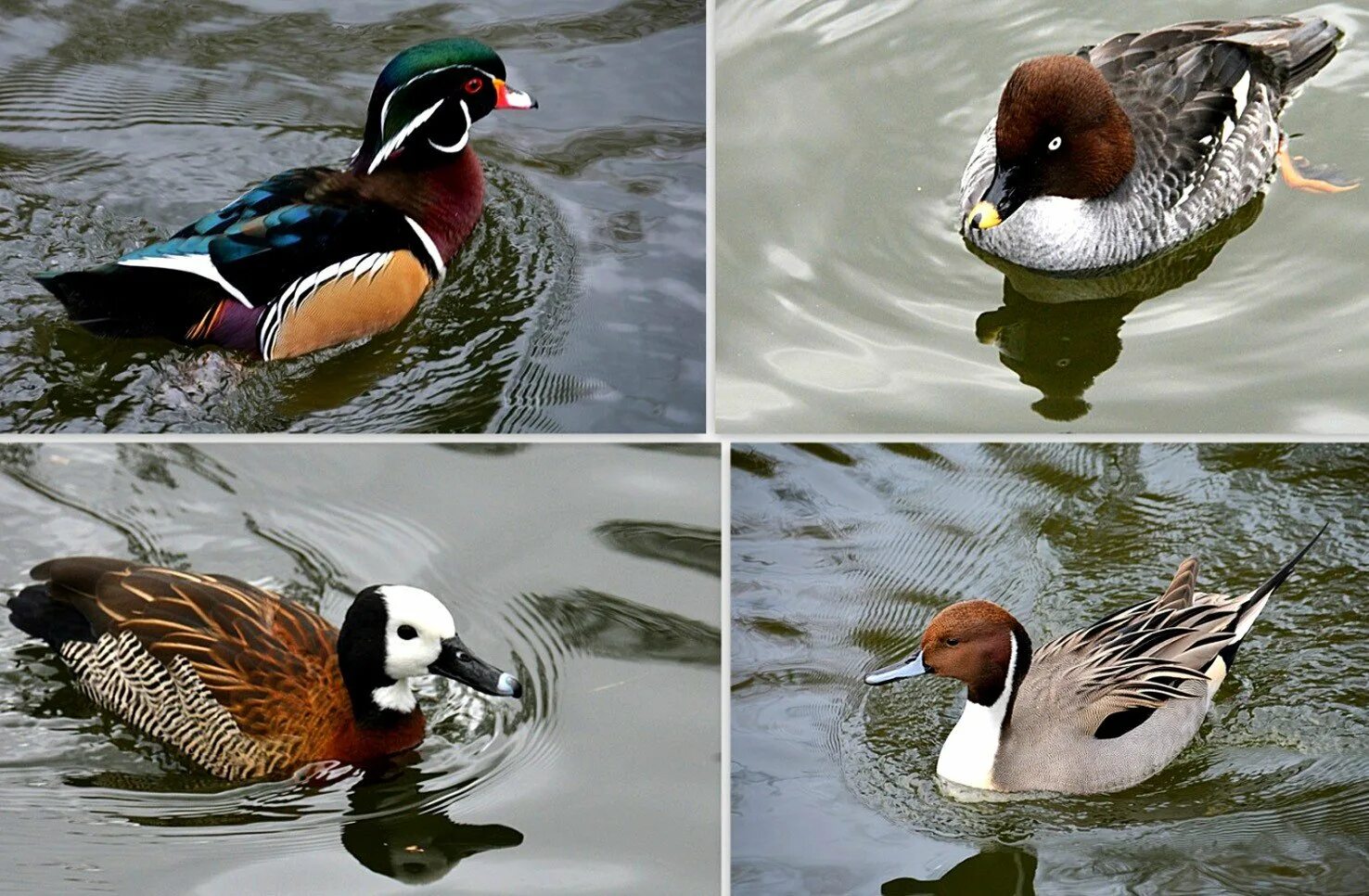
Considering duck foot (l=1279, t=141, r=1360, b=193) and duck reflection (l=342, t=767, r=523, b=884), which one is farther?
duck foot (l=1279, t=141, r=1360, b=193)

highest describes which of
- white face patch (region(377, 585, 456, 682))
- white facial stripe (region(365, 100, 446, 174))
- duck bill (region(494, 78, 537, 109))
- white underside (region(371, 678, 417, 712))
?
duck bill (region(494, 78, 537, 109))

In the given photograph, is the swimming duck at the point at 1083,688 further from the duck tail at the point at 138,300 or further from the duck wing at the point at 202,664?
the duck tail at the point at 138,300

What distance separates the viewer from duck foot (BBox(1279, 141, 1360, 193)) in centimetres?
277

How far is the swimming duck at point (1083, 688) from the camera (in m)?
2.59

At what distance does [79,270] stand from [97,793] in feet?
2.89

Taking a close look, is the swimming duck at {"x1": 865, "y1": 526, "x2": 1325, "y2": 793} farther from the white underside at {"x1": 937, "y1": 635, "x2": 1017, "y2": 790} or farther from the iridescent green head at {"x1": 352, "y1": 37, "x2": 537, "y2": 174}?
the iridescent green head at {"x1": 352, "y1": 37, "x2": 537, "y2": 174}

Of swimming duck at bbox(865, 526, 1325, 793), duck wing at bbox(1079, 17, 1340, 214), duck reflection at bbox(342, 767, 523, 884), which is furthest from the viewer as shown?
duck wing at bbox(1079, 17, 1340, 214)

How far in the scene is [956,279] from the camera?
107 inches

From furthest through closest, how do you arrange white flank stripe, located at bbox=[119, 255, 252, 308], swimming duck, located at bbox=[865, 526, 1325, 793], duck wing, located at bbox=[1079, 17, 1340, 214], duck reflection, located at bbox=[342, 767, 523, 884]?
duck wing, located at bbox=[1079, 17, 1340, 214] → swimming duck, located at bbox=[865, 526, 1325, 793] → duck reflection, located at bbox=[342, 767, 523, 884] → white flank stripe, located at bbox=[119, 255, 252, 308]

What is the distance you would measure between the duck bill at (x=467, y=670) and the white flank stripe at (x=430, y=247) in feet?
2.18

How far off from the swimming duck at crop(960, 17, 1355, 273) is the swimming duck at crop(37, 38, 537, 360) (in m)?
0.87

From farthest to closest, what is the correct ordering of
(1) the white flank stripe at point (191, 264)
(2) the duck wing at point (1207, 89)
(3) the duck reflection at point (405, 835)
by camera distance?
(2) the duck wing at point (1207, 89), (3) the duck reflection at point (405, 835), (1) the white flank stripe at point (191, 264)

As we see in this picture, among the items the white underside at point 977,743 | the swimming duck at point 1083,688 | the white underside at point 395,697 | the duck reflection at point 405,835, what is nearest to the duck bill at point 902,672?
the swimming duck at point 1083,688

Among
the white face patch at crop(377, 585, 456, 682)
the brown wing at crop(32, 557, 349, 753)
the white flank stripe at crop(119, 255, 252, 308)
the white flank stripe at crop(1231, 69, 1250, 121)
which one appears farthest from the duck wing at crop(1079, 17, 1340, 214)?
the brown wing at crop(32, 557, 349, 753)
